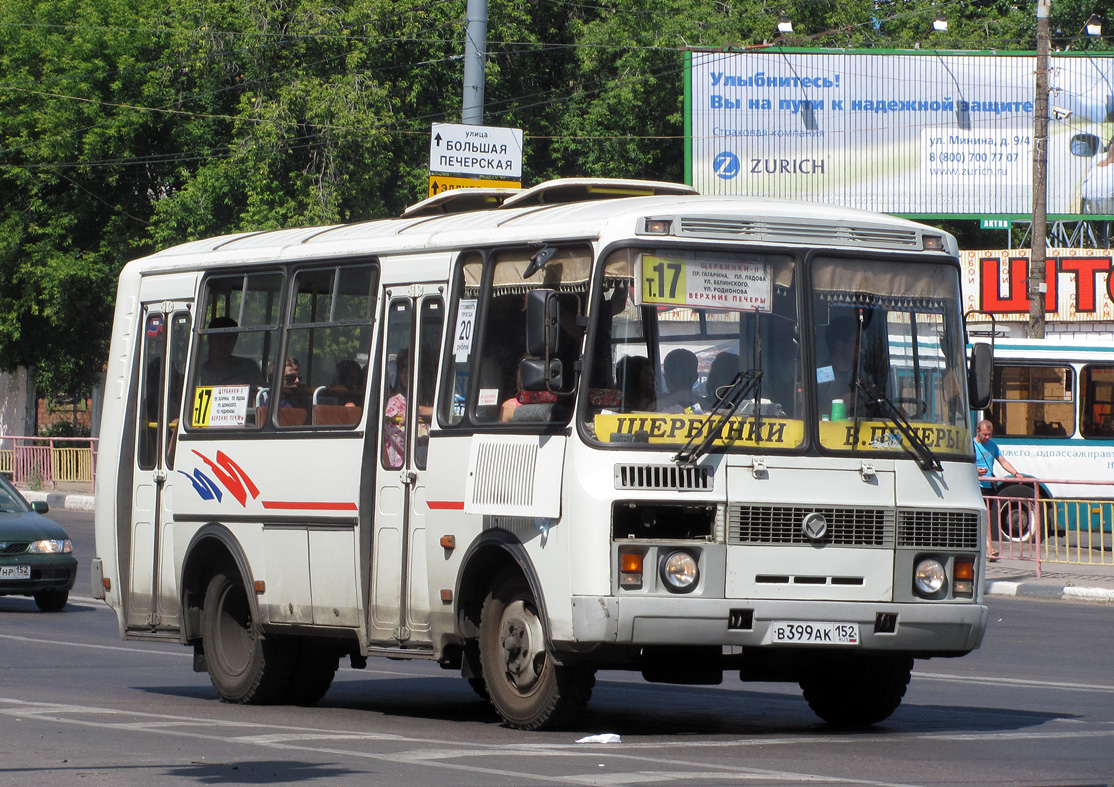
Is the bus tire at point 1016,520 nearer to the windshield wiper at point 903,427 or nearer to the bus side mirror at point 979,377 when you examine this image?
→ the bus side mirror at point 979,377

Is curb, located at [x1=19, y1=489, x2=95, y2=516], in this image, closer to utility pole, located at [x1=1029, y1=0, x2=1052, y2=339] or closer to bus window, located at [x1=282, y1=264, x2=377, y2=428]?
utility pole, located at [x1=1029, y1=0, x2=1052, y2=339]

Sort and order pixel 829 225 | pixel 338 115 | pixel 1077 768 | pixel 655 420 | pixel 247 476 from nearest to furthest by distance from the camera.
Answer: pixel 1077 768 → pixel 655 420 → pixel 829 225 → pixel 247 476 → pixel 338 115

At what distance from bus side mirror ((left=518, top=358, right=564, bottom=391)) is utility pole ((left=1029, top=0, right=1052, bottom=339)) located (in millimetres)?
21135

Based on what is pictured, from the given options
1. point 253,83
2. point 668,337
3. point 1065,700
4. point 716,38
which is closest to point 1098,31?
point 716,38

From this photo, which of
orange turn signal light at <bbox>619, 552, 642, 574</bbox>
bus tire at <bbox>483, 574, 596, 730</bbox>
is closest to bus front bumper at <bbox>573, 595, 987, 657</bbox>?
orange turn signal light at <bbox>619, 552, 642, 574</bbox>

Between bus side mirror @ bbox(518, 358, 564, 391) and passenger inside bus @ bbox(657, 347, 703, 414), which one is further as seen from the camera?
passenger inside bus @ bbox(657, 347, 703, 414)

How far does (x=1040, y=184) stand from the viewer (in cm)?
2964

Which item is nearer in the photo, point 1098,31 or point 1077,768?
point 1077,768

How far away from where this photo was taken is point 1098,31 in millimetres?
40656

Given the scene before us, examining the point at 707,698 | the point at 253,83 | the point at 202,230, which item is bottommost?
the point at 707,698

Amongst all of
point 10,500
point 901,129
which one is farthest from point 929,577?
point 901,129

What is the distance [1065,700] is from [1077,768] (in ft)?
11.6

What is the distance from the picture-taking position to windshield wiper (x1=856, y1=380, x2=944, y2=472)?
9664mm

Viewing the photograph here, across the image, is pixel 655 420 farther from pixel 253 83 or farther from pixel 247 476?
pixel 253 83
